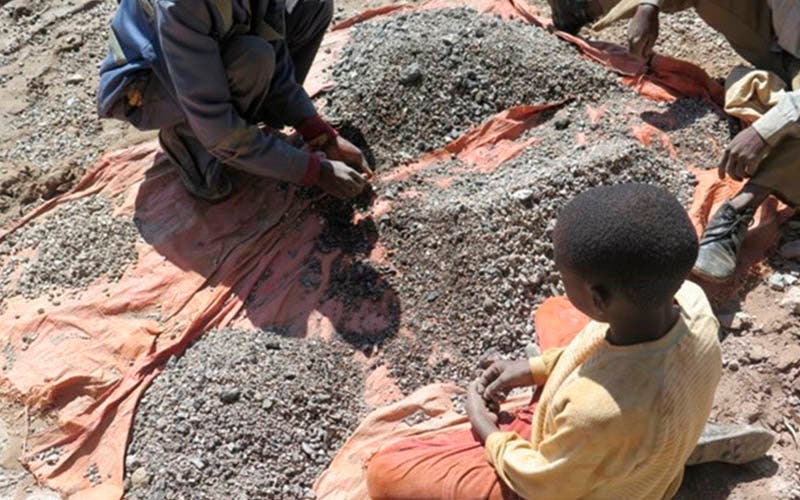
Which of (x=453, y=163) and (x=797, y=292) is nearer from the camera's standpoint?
(x=797, y=292)

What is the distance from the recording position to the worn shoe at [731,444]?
2207 mm

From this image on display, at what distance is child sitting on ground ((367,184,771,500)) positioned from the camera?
1421 mm

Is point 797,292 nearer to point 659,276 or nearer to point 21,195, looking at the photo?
point 659,276

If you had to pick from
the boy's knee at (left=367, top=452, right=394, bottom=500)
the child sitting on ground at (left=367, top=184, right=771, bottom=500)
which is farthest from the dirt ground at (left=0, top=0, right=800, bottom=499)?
the boy's knee at (left=367, top=452, right=394, bottom=500)

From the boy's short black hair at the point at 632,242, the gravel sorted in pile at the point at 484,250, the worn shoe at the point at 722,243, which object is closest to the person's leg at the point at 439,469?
the gravel sorted in pile at the point at 484,250

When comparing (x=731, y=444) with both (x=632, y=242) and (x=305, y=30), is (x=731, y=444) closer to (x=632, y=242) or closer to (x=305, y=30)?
(x=632, y=242)

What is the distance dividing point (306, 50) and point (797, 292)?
1.91 m

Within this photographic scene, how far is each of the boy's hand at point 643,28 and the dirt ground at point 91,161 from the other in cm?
60

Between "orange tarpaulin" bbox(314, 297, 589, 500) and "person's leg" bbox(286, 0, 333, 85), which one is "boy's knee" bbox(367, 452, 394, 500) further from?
"person's leg" bbox(286, 0, 333, 85)

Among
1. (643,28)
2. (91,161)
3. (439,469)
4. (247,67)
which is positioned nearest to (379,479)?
(439,469)

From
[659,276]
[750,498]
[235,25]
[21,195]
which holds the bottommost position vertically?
[21,195]

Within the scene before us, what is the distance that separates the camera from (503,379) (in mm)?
2086

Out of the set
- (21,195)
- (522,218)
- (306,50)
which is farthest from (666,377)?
(21,195)

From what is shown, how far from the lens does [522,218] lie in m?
2.80
